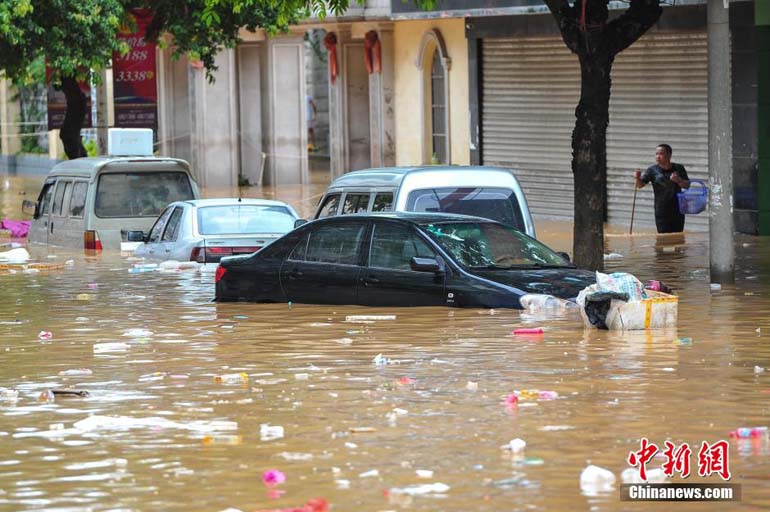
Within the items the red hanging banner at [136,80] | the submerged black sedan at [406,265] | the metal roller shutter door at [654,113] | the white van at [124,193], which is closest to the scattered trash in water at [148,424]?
the submerged black sedan at [406,265]

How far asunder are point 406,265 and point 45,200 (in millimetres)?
11310

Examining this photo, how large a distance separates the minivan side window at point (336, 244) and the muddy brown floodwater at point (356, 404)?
0.48 m

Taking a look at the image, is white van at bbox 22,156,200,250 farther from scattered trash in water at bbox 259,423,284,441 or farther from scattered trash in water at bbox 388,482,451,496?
scattered trash in water at bbox 388,482,451,496

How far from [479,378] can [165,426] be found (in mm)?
2516

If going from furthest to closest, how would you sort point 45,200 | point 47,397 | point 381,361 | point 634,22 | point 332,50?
1. point 332,50
2. point 45,200
3. point 634,22
4. point 381,361
5. point 47,397

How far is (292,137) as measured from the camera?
4378cm

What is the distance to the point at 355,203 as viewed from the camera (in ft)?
58.1

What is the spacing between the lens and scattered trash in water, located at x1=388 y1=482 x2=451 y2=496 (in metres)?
7.94

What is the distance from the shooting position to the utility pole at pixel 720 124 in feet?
56.7

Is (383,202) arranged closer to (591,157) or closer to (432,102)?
(591,157)

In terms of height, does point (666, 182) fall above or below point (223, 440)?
above

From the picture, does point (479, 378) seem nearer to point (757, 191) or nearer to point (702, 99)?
point (757, 191)

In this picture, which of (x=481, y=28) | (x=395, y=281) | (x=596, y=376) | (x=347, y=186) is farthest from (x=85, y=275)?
(x=481, y=28)

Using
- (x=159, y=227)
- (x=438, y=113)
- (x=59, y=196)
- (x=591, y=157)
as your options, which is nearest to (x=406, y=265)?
(x=591, y=157)
